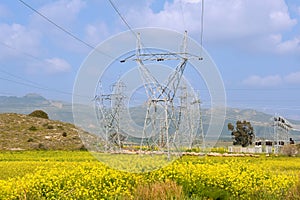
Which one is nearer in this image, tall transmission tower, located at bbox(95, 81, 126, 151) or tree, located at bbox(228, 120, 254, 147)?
tall transmission tower, located at bbox(95, 81, 126, 151)

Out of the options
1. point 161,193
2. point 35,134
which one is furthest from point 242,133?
point 161,193

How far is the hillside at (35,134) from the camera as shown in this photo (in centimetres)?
4419

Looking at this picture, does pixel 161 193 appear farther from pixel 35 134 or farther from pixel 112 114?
pixel 35 134

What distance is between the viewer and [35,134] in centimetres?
4775

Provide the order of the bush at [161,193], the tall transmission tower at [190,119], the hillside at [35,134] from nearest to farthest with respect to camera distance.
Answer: the bush at [161,193] → the tall transmission tower at [190,119] → the hillside at [35,134]

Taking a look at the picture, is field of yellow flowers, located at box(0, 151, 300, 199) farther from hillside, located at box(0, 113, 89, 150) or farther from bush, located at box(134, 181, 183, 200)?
hillside, located at box(0, 113, 89, 150)

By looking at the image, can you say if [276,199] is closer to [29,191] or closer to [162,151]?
[29,191]

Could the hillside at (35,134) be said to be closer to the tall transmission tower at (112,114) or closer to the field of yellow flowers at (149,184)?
the tall transmission tower at (112,114)

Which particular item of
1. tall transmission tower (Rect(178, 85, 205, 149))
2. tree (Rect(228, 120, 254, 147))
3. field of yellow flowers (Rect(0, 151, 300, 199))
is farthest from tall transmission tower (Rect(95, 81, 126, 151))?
tree (Rect(228, 120, 254, 147))

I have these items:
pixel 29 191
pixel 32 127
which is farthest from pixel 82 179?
pixel 32 127

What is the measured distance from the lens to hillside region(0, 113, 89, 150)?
4419cm

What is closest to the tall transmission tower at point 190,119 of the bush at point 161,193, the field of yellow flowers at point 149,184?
the field of yellow flowers at point 149,184

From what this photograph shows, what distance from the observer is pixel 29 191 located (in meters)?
8.46

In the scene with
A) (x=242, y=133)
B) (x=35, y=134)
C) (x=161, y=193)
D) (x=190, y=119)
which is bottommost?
(x=161, y=193)
